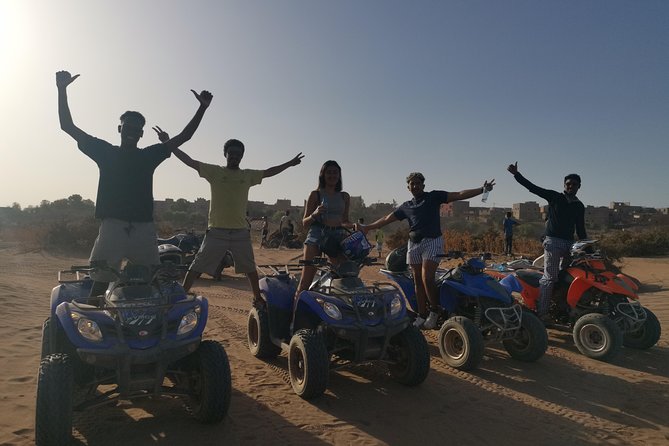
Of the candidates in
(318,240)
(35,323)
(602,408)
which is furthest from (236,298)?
(602,408)

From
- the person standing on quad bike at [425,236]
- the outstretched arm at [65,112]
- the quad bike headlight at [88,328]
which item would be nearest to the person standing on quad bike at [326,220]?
the person standing on quad bike at [425,236]

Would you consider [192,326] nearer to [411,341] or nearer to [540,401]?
[411,341]

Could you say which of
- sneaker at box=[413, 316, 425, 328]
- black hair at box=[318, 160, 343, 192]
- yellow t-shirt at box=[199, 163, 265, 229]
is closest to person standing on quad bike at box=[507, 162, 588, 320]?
sneaker at box=[413, 316, 425, 328]

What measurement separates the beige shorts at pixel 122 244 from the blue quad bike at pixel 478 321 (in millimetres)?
3423

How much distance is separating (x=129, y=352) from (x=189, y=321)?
474 mm

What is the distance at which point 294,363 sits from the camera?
4.43m

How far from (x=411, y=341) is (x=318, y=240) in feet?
4.99

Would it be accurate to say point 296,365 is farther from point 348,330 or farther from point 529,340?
point 529,340

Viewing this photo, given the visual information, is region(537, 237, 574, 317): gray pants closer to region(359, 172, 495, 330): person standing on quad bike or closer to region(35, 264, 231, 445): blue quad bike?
region(359, 172, 495, 330): person standing on quad bike

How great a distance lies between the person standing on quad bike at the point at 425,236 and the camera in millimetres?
5871

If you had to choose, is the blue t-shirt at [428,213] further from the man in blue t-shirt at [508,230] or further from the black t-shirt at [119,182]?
the man in blue t-shirt at [508,230]

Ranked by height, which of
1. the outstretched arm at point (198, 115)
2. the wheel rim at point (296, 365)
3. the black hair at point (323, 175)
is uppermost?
the outstretched arm at point (198, 115)

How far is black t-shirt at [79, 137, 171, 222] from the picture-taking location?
160 inches

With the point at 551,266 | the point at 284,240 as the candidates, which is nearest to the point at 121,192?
the point at 551,266
